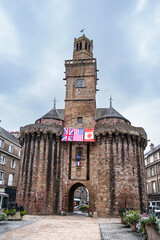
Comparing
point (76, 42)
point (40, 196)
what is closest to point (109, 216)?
point (40, 196)

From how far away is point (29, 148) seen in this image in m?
Result: 25.8

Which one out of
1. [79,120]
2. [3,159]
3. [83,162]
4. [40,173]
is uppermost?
[79,120]

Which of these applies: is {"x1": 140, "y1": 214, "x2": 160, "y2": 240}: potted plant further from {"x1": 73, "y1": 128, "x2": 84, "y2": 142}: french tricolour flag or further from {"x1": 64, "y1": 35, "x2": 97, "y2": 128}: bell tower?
{"x1": 64, "y1": 35, "x2": 97, "y2": 128}: bell tower

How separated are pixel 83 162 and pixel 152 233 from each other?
1695 cm

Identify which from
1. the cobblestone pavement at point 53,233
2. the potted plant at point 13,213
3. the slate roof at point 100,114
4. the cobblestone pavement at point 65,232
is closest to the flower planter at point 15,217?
the potted plant at point 13,213

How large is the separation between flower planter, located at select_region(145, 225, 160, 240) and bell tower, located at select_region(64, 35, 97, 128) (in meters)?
18.6

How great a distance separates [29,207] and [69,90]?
1557 centimetres

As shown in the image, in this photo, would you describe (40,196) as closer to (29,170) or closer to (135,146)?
(29,170)

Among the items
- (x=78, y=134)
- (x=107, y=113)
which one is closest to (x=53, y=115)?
(x=78, y=134)

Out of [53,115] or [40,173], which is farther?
[53,115]

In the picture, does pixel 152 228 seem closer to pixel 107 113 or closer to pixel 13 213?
pixel 13 213

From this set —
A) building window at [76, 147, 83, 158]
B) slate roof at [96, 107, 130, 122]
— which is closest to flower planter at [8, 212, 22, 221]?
building window at [76, 147, 83, 158]

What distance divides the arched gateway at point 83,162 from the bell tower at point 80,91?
0.43 ft

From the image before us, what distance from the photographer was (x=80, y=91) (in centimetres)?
2898
